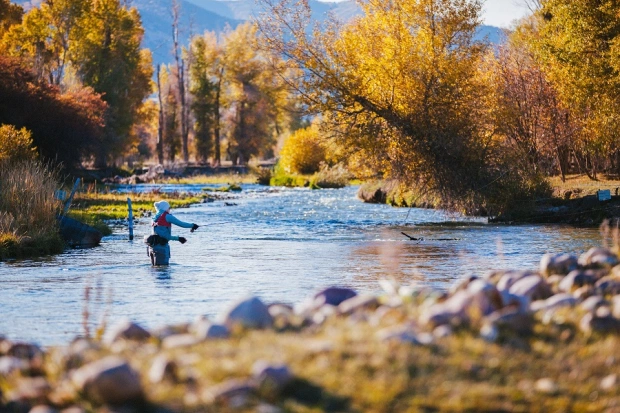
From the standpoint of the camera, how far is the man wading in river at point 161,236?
18078 mm

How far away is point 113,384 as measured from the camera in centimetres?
548

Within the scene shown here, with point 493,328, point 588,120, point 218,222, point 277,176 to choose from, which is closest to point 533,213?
point 588,120

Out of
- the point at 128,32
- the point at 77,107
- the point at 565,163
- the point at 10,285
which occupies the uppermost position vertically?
the point at 128,32

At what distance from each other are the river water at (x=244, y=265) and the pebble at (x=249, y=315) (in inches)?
→ 60.4

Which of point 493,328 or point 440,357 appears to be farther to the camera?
point 493,328

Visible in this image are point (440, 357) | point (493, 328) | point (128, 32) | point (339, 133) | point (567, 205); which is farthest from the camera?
point (128, 32)

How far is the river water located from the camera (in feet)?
42.3

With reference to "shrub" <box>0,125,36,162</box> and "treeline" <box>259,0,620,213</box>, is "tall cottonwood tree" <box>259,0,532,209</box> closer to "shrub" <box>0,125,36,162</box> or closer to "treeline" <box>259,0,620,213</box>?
"treeline" <box>259,0,620,213</box>

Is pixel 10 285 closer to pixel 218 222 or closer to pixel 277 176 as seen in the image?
pixel 218 222

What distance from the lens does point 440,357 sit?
20.3ft

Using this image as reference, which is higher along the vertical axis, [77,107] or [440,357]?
[77,107]

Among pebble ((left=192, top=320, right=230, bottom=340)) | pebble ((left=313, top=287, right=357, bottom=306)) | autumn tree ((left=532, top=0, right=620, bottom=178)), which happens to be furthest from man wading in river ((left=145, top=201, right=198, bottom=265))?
autumn tree ((left=532, top=0, right=620, bottom=178))

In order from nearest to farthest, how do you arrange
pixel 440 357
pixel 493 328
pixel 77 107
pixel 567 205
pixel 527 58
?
pixel 440 357 < pixel 493 328 < pixel 567 205 < pixel 527 58 < pixel 77 107

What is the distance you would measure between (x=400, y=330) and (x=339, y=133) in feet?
84.6
